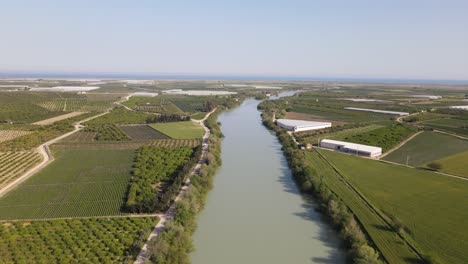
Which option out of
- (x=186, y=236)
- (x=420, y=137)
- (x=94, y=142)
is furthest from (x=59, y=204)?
(x=420, y=137)

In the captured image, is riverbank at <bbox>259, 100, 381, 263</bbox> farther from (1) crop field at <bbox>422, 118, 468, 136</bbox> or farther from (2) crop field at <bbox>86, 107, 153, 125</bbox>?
(2) crop field at <bbox>86, 107, 153, 125</bbox>

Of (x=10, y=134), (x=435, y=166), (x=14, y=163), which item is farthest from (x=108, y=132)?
(x=435, y=166)

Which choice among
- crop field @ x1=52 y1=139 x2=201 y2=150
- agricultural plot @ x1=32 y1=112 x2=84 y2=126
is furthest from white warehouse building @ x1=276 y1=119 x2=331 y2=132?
agricultural plot @ x1=32 y1=112 x2=84 y2=126

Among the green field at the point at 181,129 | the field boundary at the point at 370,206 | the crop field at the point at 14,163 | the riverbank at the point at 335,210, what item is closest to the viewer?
the riverbank at the point at 335,210

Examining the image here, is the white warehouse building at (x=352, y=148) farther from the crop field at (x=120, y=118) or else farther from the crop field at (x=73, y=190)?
the crop field at (x=120, y=118)

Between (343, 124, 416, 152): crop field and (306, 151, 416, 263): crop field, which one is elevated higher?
(343, 124, 416, 152): crop field

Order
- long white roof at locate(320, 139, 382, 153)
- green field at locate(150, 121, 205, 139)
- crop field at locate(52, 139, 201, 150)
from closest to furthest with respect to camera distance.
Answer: long white roof at locate(320, 139, 382, 153)
crop field at locate(52, 139, 201, 150)
green field at locate(150, 121, 205, 139)

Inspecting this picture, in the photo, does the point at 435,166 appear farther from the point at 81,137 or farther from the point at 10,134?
the point at 10,134

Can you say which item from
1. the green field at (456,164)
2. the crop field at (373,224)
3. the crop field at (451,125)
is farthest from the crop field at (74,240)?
the crop field at (451,125)
